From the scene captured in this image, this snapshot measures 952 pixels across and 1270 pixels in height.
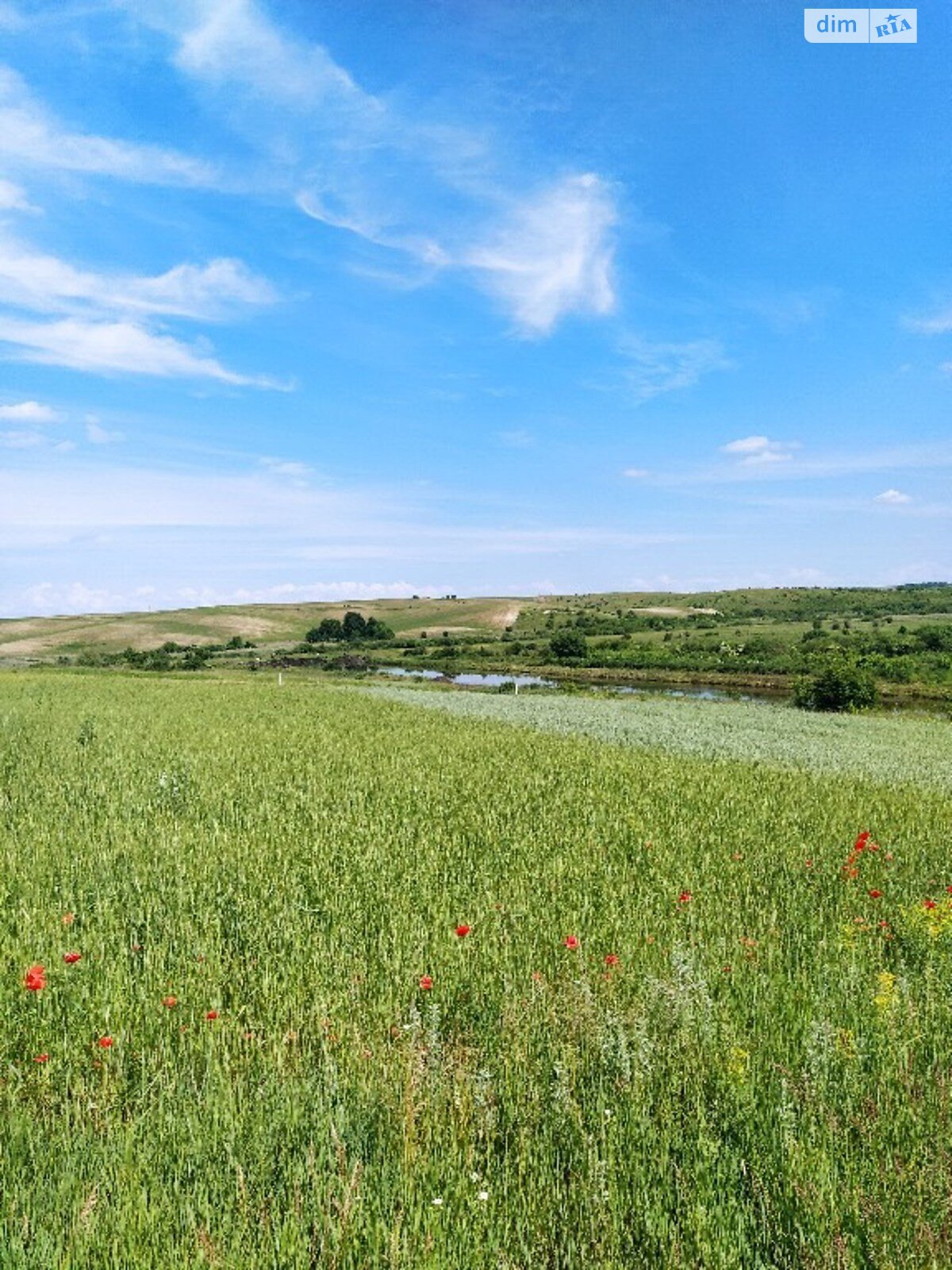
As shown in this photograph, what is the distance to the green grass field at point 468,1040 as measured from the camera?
2865mm

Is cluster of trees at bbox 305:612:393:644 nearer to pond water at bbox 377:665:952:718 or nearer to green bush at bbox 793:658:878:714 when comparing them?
pond water at bbox 377:665:952:718

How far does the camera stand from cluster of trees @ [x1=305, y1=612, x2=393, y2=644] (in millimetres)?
126469

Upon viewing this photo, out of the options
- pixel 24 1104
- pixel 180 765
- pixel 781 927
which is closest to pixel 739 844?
pixel 781 927

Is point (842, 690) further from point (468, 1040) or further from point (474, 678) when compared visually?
point (468, 1040)

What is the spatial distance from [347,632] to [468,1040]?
12514 centimetres

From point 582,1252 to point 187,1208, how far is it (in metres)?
1.49

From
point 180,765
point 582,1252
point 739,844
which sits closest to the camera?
point 582,1252

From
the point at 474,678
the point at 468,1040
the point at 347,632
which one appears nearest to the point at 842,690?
the point at 474,678

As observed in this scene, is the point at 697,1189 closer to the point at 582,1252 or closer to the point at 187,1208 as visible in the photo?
the point at 582,1252

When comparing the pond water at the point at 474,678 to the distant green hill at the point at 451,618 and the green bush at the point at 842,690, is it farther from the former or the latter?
the distant green hill at the point at 451,618

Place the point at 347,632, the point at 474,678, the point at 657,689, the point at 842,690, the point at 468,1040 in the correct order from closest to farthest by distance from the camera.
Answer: the point at 468,1040 → the point at 842,690 → the point at 657,689 → the point at 474,678 → the point at 347,632

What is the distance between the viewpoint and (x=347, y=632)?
128 metres

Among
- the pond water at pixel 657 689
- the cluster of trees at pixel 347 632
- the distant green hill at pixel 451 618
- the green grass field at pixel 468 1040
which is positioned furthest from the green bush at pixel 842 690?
the cluster of trees at pixel 347 632

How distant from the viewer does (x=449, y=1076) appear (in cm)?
400
